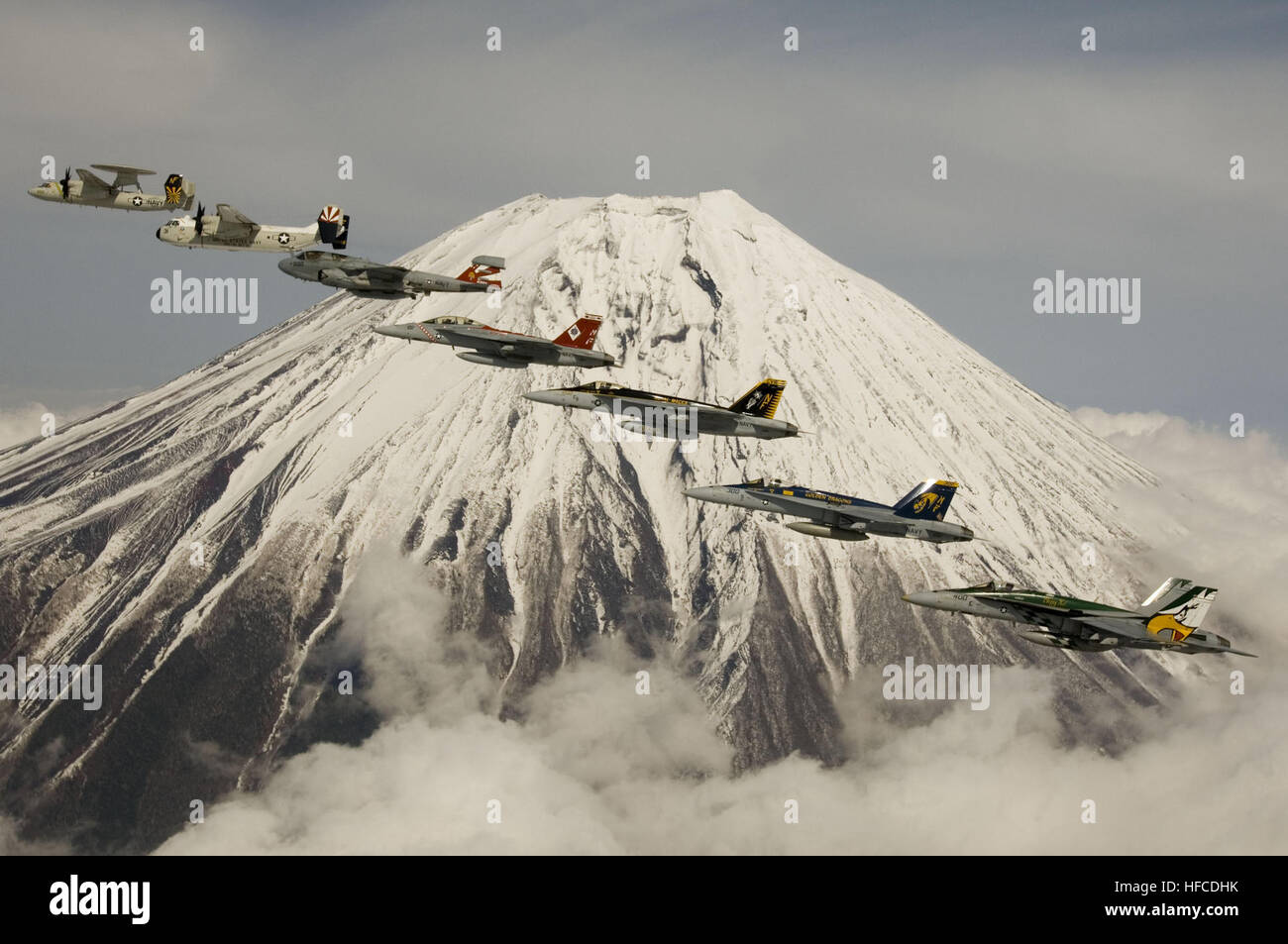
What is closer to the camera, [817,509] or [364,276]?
[364,276]

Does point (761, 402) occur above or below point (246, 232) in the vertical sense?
below

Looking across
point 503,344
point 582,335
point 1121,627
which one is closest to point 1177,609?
point 1121,627

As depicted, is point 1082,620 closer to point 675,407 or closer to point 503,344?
point 675,407

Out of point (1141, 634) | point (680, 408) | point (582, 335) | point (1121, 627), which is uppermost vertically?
point (582, 335)
